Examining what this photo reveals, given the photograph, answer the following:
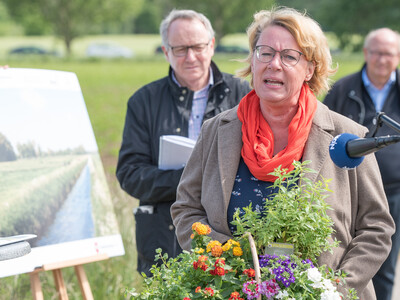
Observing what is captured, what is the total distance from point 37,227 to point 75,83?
99 centimetres

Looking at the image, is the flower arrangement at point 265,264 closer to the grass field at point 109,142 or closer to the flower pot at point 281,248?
the flower pot at point 281,248

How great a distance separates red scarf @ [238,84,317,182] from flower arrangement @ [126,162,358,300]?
0.25m

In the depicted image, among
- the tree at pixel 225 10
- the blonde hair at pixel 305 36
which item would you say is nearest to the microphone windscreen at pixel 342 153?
the blonde hair at pixel 305 36

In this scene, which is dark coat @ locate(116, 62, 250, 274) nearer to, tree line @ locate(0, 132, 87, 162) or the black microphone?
tree line @ locate(0, 132, 87, 162)

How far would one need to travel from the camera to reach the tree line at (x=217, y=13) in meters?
37.8

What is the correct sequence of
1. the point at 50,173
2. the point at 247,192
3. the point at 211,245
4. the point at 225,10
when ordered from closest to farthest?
the point at 211,245
the point at 247,192
the point at 50,173
the point at 225,10

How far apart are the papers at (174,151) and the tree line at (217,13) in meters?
31.1

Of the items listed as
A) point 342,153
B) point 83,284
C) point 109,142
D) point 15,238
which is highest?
point 342,153

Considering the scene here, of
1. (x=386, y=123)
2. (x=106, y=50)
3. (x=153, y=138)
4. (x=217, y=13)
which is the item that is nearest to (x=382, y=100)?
(x=153, y=138)

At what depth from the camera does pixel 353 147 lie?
1.90 m

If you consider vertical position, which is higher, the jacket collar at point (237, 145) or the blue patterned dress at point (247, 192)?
the jacket collar at point (237, 145)

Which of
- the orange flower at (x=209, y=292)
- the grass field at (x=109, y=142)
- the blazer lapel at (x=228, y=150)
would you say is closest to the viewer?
the orange flower at (x=209, y=292)

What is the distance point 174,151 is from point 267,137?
2.65ft

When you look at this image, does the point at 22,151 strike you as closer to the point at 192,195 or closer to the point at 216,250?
the point at 192,195
